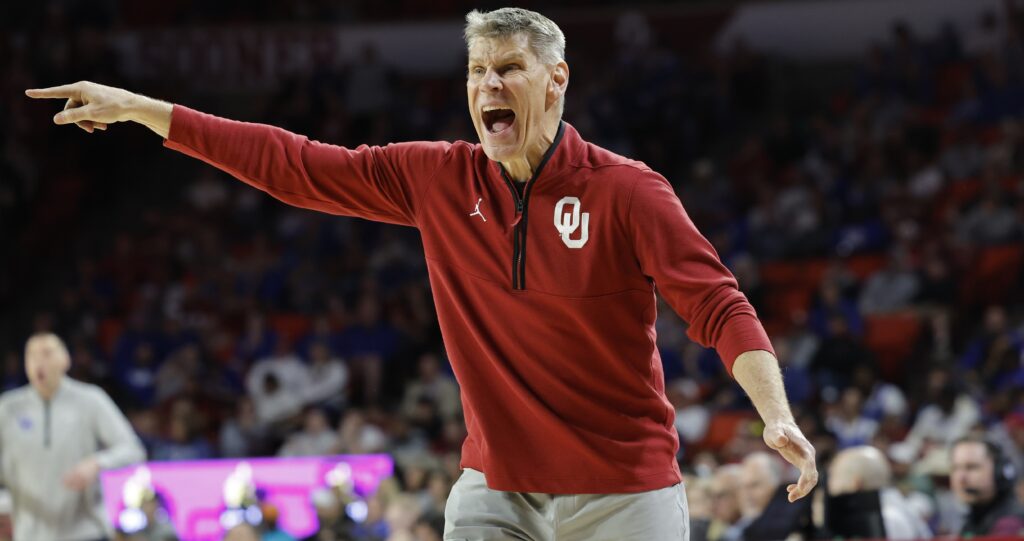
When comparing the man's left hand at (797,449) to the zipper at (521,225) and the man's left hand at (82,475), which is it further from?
the man's left hand at (82,475)

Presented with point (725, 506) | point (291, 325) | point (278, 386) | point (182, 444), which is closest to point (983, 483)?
point (725, 506)

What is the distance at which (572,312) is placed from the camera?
11.3ft

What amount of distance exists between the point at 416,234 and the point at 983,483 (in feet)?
34.8

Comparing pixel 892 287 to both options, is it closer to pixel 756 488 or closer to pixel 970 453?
pixel 756 488

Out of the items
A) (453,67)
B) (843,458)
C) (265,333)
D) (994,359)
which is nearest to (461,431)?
(265,333)

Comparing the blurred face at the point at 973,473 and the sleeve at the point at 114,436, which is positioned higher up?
the sleeve at the point at 114,436

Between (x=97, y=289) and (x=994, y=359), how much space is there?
10975 millimetres

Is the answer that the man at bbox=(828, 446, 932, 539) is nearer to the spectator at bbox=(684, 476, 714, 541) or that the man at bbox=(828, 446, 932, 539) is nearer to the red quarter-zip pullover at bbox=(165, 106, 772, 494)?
the spectator at bbox=(684, 476, 714, 541)

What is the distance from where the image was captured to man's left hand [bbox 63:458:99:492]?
283 inches

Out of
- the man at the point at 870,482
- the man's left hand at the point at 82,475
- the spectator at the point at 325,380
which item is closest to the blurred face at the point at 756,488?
the man at the point at 870,482

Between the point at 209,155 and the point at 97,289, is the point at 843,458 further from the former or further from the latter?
the point at 97,289

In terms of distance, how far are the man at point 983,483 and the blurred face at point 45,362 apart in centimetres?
514

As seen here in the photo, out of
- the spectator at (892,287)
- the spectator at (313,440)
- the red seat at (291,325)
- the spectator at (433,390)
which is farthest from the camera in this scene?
the red seat at (291,325)

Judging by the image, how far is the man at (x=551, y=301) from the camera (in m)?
3.42
